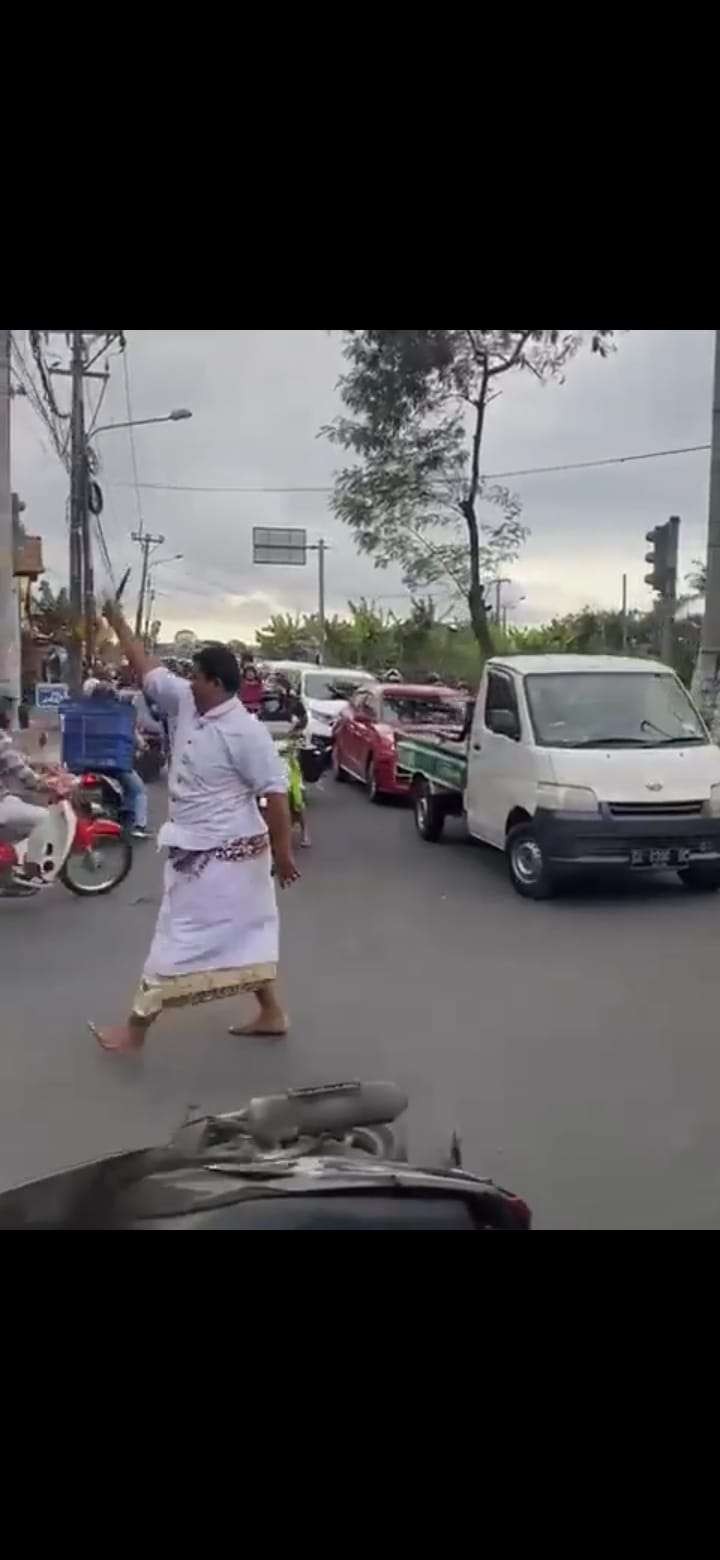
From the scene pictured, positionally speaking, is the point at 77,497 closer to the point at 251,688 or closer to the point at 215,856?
the point at 251,688

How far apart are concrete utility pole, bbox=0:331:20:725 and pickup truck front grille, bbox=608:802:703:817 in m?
1.56

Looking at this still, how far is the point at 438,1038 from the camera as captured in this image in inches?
110

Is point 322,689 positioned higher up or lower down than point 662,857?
higher up

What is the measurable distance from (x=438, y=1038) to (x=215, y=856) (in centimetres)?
64

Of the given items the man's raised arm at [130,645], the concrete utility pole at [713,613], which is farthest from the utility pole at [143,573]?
the concrete utility pole at [713,613]

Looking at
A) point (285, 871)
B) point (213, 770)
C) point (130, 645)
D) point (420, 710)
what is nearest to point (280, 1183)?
point (285, 871)

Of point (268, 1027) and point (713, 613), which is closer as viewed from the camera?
point (268, 1027)

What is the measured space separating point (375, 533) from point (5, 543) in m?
0.78

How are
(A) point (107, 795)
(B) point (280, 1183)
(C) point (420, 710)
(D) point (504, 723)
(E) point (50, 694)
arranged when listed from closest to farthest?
1. (B) point (280, 1183)
2. (E) point (50, 694)
3. (A) point (107, 795)
4. (D) point (504, 723)
5. (C) point (420, 710)

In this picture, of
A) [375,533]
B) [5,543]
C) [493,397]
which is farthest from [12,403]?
[493,397]

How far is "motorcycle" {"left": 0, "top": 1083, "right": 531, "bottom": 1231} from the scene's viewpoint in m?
2.47

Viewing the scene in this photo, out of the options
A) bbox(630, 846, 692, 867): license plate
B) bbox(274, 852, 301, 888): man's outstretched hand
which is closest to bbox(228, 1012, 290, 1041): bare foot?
bbox(274, 852, 301, 888): man's outstretched hand
